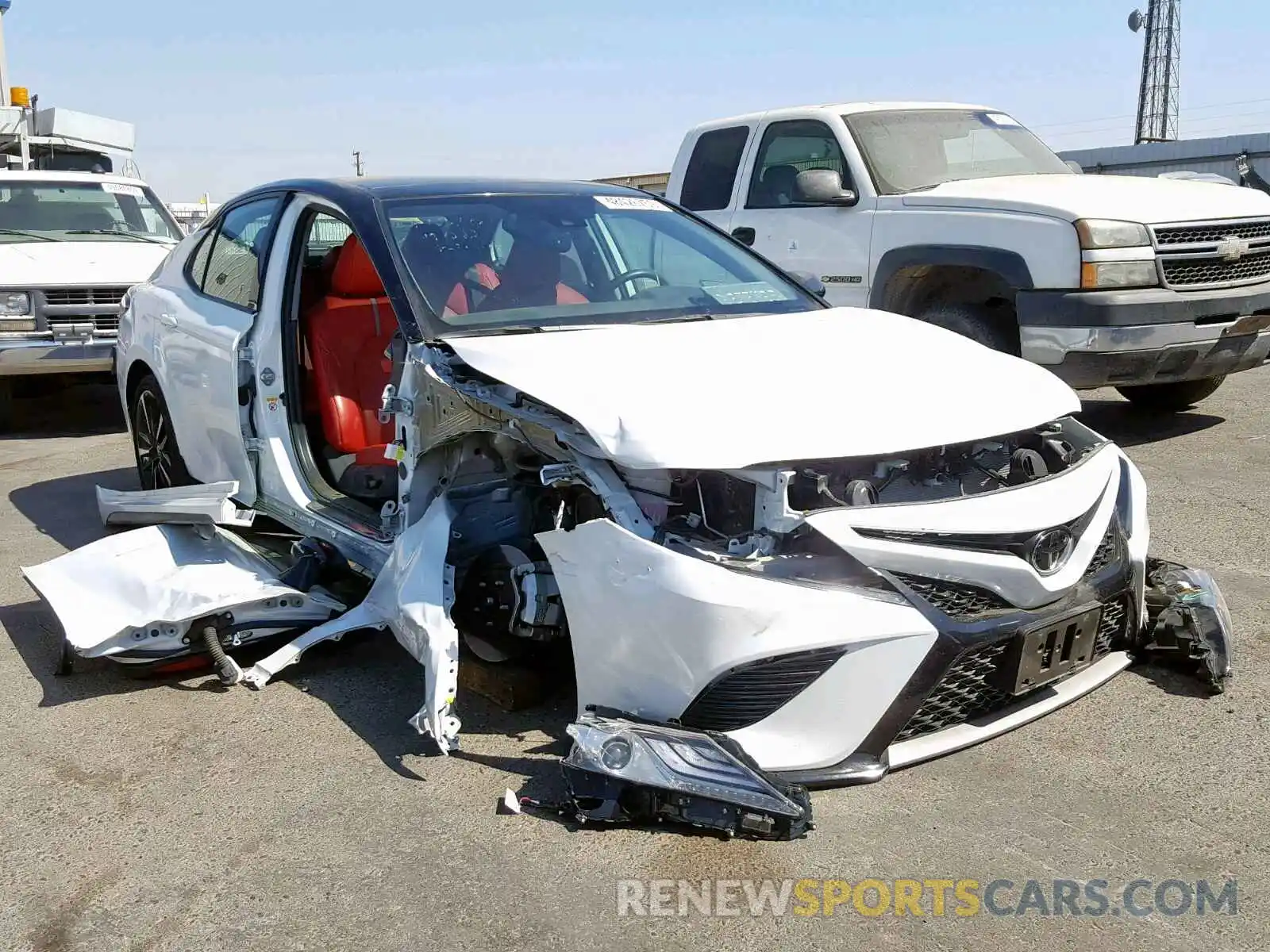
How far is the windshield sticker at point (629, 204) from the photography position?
4656mm

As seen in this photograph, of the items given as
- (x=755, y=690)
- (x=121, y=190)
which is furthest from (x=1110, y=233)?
(x=121, y=190)

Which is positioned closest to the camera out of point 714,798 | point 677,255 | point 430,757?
point 714,798

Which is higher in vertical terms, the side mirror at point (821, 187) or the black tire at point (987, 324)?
the side mirror at point (821, 187)

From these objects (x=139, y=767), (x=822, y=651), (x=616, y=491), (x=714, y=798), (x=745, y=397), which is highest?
(x=745, y=397)

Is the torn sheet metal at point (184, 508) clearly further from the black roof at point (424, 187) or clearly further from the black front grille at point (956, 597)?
the black front grille at point (956, 597)

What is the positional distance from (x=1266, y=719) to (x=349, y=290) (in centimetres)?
354

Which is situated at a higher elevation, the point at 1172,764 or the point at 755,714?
the point at 755,714

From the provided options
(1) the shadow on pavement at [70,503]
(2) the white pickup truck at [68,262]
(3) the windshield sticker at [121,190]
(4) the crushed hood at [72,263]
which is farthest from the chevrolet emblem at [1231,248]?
(3) the windshield sticker at [121,190]

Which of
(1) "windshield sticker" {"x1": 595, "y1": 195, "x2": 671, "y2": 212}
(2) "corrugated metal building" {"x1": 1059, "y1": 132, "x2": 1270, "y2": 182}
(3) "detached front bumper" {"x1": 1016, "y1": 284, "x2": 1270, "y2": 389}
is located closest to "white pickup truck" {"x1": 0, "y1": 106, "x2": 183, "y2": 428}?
(1) "windshield sticker" {"x1": 595, "y1": 195, "x2": 671, "y2": 212}

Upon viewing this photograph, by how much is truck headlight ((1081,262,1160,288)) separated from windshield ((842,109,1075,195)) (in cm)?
135

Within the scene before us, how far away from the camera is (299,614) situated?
402 cm

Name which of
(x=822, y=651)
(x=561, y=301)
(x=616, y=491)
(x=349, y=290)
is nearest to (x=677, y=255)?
(x=561, y=301)

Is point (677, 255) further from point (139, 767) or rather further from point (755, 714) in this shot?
point (139, 767)

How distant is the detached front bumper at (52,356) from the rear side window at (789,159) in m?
4.86
